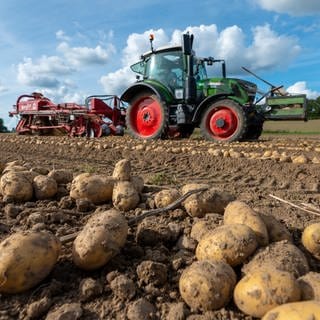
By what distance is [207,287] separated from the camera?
1.80 meters

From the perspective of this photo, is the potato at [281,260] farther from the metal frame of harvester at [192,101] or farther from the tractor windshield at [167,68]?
the tractor windshield at [167,68]

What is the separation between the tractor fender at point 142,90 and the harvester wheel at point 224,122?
1.43m

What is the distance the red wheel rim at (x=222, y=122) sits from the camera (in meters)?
10.3

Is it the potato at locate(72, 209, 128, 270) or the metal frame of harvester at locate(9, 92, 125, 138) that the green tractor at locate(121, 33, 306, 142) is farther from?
the potato at locate(72, 209, 128, 270)

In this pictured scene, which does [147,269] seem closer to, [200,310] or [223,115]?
[200,310]

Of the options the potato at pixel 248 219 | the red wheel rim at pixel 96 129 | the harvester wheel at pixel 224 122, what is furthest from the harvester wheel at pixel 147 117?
the potato at pixel 248 219

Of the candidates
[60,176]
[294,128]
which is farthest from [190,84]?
[294,128]

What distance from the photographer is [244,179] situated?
5656mm

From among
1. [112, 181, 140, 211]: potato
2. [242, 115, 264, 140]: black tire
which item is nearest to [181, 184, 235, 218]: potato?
[112, 181, 140, 211]: potato

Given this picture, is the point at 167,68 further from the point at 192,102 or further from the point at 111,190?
the point at 111,190

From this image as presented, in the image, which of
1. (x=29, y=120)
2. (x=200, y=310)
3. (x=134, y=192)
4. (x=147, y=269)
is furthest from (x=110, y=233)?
(x=29, y=120)

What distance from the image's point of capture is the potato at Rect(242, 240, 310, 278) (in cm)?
193

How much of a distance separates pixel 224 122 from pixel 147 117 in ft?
8.45

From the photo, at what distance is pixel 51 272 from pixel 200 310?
80cm
